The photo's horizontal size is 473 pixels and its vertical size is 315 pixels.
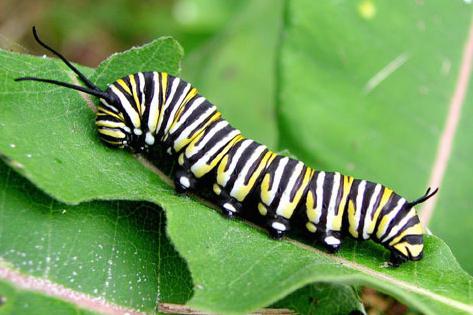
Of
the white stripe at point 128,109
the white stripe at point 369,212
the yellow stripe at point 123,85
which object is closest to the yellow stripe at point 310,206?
the white stripe at point 369,212

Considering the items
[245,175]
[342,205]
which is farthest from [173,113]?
[342,205]

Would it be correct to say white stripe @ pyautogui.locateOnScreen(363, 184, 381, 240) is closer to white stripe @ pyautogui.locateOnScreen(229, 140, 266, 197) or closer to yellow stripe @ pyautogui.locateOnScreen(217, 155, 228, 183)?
white stripe @ pyautogui.locateOnScreen(229, 140, 266, 197)

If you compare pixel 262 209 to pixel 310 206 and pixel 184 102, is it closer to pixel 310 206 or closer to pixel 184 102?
pixel 310 206

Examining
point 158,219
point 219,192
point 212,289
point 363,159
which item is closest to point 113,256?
point 158,219

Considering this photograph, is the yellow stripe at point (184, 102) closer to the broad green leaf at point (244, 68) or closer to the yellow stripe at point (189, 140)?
the yellow stripe at point (189, 140)

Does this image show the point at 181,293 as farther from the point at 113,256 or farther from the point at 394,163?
the point at 394,163

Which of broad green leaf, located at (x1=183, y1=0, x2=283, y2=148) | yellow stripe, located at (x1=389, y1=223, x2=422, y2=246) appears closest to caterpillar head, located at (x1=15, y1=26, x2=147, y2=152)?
yellow stripe, located at (x1=389, y1=223, x2=422, y2=246)

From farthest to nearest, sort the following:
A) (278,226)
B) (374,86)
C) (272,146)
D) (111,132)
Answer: (272,146), (374,86), (278,226), (111,132)
